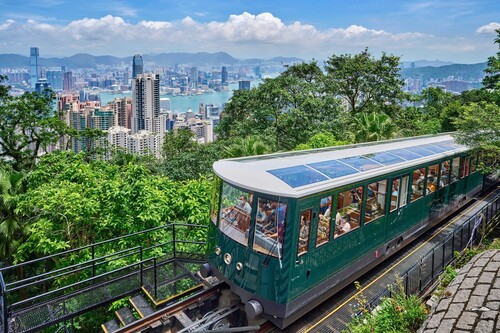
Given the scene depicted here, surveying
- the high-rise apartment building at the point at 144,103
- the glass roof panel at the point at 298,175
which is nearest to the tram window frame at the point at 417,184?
the glass roof panel at the point at 298,175

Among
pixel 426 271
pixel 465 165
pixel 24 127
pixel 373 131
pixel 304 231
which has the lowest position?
pixel 426 271

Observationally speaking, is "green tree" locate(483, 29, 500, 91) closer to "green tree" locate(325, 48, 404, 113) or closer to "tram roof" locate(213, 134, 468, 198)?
"green tree" locate(325, 48, 404, 113)

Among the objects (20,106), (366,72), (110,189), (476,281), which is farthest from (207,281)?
(366,72)

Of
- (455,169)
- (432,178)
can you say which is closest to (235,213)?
(432,178)

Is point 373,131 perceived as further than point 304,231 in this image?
Yes

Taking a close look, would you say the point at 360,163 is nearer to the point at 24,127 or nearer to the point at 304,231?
the point at 304,231

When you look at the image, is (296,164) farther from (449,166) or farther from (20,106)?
(20,106)

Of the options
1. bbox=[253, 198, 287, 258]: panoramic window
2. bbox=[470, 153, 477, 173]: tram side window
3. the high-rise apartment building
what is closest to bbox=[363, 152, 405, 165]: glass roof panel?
bbox=[253, 198, 287, 258]: panoramic window
